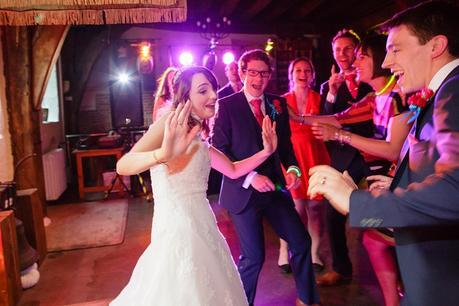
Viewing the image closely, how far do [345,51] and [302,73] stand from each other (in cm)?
51

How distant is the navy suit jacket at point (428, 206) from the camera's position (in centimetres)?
106

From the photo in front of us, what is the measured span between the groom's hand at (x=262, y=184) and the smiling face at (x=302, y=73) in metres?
1.66

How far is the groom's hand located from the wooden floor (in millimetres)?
1108

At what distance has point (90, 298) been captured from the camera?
346 cm

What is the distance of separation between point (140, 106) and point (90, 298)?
7209 millimetres

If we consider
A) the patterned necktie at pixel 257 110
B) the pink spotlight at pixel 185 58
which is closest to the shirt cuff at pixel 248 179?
the patterned necktie at pixel 257 110

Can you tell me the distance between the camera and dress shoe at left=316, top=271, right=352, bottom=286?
3.44 meters

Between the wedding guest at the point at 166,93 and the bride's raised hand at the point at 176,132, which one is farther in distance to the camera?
the wedding guest at the point at 166,93

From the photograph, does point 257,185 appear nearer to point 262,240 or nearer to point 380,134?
point 262,240

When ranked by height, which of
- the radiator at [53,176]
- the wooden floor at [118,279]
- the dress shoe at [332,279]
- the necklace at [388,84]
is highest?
the necklace at [388,84]

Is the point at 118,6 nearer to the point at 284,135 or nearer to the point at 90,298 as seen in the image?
the point at 284,135

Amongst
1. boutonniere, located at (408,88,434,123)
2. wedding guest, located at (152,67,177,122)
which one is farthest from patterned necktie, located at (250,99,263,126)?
boutonniere, located at (408,88,434,123)

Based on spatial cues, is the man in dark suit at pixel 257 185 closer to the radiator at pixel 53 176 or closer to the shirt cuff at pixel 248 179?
the shirt cuff at pixel 248 179

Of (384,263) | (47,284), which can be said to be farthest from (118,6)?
(47,284)
